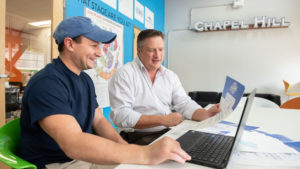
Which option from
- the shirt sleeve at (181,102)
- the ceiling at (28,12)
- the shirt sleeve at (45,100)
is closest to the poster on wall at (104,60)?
the ceiling at (28,12)

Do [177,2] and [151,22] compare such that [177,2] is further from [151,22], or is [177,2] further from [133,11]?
[133,11]

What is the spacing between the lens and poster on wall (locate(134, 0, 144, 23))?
404cm

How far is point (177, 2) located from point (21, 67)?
15.3ft

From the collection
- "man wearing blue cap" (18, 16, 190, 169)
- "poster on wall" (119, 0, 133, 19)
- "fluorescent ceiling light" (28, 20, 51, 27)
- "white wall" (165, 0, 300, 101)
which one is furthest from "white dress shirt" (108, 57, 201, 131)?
"white wall" (165, 0, 300, 101)

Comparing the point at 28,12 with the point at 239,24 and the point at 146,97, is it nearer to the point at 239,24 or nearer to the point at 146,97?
the point at 146,97

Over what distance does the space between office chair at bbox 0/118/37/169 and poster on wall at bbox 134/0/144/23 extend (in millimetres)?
3392

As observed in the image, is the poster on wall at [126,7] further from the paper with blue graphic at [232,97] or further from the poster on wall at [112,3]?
the paper with blue graphic at [232,97]

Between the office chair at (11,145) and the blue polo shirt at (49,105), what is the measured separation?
0.04 metres

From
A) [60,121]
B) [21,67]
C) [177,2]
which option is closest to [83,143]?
[60,121]

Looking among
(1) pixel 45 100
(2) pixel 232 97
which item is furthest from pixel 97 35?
(2) pixel 232 97

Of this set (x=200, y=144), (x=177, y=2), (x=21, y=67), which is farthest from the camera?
(x=177, y=2)

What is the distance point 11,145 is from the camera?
0.94 meters

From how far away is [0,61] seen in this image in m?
1.75

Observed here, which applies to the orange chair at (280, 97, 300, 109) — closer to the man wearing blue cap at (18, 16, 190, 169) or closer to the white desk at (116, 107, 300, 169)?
the white desk at (116, 107, 300, 169)
